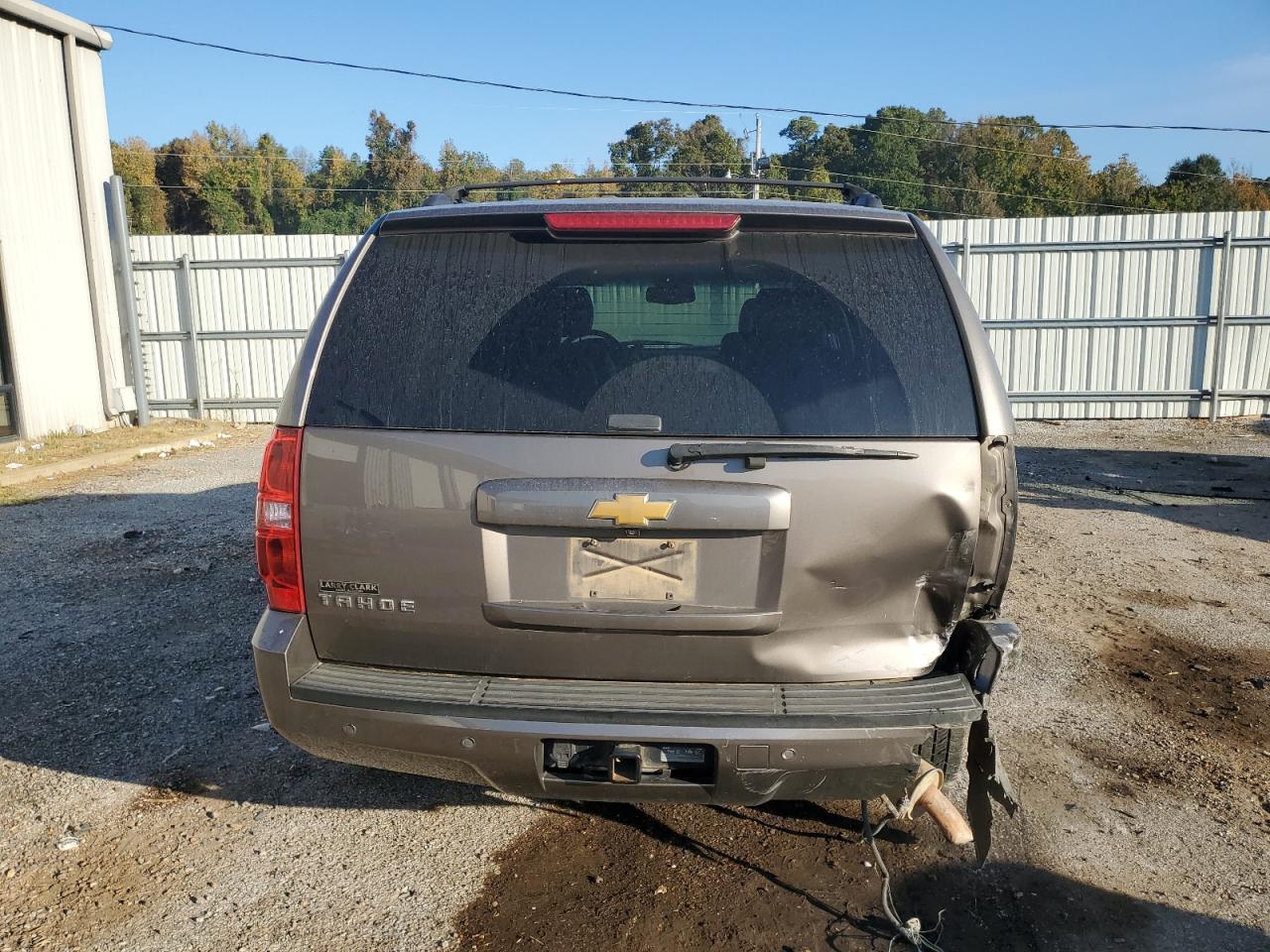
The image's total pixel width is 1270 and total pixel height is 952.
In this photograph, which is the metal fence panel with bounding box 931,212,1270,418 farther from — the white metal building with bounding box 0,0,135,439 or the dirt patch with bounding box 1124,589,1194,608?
the white metal building with bounding box 0,0,135,439

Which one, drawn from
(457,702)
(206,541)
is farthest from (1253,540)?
(206,541)

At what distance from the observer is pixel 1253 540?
7.11m

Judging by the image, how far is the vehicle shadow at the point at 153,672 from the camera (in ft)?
11.5

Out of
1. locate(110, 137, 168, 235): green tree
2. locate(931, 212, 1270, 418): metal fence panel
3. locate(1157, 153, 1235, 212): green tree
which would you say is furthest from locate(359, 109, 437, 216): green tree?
locate(931, 212, 1270, 418): metal fence panel

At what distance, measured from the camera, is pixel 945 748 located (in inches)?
94.7

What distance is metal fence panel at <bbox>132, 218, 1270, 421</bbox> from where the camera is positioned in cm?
1334

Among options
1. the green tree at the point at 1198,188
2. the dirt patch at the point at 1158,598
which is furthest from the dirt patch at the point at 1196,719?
the green tree at the point at 1198,188

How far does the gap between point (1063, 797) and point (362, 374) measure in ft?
8.90

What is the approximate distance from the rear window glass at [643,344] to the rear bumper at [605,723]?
655 millimetres

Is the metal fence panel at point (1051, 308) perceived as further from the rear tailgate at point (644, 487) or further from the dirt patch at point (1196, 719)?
the rear tailgate at point (644, 487)

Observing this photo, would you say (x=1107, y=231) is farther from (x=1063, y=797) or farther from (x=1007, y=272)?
(x=1063, y=797)

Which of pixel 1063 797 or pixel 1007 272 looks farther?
pixel 1007 272

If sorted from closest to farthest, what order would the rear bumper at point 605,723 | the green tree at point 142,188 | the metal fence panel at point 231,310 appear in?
the rear bumper at point 605,723
the metal fence panel at point 231,310
the green tree at point 142,188

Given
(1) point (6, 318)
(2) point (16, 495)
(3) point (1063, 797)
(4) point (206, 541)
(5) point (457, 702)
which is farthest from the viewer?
(1) point (6, 318)
